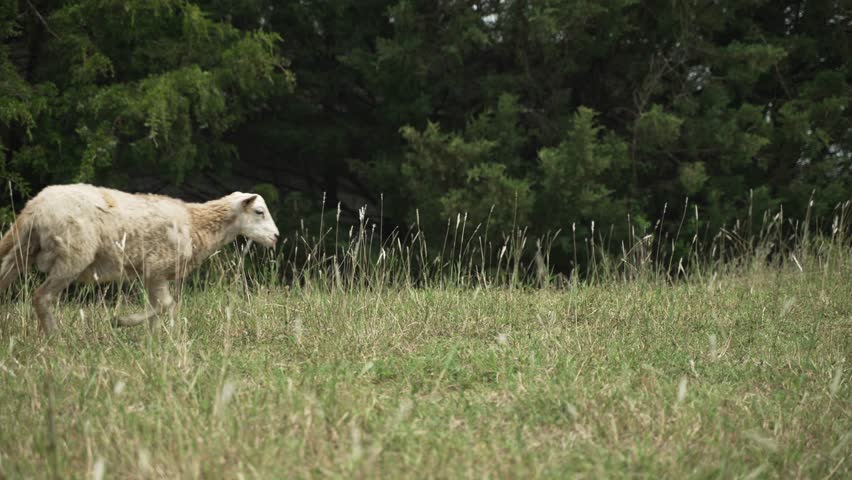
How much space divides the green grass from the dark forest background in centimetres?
457

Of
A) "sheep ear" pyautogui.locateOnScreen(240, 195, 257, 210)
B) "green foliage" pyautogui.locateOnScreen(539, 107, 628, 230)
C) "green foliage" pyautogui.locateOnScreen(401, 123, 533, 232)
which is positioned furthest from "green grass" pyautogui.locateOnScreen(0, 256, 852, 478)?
"green foliage" pyautogui.locateOnScreen(539, 107, 628, 230)

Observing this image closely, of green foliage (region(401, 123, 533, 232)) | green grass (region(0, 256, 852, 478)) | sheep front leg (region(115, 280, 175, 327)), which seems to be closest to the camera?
green grass (region(0, 256, 852, 478))

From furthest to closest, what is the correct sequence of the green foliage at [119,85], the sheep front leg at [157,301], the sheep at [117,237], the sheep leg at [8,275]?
the green foliage at [119,85]
the sheep front leg at [157,301]
the sheep leg at [8,275]
the sheep at [117,237]

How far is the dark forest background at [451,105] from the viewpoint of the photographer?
10.4 metres

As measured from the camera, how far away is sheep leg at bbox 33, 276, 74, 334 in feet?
17.7

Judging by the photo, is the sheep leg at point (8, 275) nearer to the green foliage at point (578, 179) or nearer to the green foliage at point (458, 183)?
the green foliage at point (458, 183)

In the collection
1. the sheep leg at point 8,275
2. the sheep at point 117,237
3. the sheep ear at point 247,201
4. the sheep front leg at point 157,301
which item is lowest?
A: the sheep front leg at point 157,301

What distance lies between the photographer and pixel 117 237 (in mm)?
5605

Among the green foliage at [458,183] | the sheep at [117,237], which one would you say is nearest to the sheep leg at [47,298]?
the sheep at [117,237]

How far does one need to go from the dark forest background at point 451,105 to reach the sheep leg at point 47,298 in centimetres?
441

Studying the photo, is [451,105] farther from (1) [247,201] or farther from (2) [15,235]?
(2) [15,235]

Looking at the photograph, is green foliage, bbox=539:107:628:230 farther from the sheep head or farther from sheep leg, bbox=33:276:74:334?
sheep leg, bbox=33:276:74:334

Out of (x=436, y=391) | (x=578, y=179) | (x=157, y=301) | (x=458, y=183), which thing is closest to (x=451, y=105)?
(x=458, y=183)

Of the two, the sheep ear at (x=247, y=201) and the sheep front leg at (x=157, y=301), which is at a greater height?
the sheep ear at (x=247, y=201)
